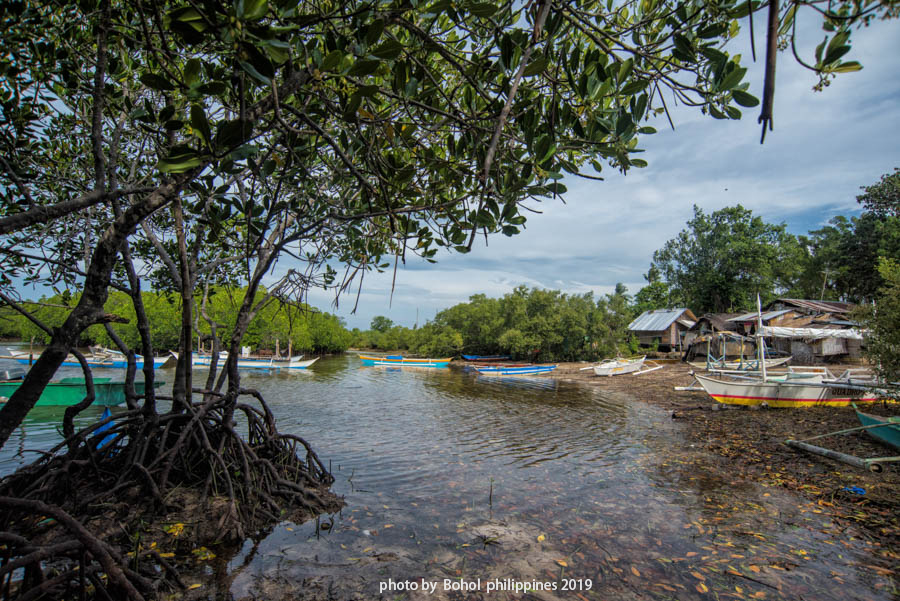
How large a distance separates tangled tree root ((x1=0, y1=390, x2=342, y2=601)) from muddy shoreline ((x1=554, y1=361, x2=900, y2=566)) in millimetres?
7986

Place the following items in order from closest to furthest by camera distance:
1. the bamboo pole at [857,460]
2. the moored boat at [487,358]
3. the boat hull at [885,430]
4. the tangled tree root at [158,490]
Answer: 1. the tangled tree root at [158,490]
2. the bamboo pole at [857,460]
3. the boat hull at [885,430]
4. the moored boat at [487,358]

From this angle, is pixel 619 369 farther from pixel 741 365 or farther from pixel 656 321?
pixel 656 321

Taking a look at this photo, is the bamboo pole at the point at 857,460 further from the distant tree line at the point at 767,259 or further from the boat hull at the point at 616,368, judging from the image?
the distant tree line at the point at 767,259

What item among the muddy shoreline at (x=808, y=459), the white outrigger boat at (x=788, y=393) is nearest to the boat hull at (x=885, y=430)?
the muddy shoreline at (x=808, y=459)

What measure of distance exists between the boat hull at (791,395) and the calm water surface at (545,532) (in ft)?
18.8

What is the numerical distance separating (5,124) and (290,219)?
3151 millimetres

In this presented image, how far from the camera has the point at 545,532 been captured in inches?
230

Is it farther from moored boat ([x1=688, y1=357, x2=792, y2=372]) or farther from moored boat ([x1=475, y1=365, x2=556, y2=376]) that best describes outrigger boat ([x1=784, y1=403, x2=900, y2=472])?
moored boat ([x1=475, y1=365, x2=556, y2=376])

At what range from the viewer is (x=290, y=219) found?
6.50m

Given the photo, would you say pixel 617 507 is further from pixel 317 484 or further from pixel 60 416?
pixel 60 416

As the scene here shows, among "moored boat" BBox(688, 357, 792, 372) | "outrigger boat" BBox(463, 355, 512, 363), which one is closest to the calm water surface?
"moored boat" BBox(688, 357, 792, 372)

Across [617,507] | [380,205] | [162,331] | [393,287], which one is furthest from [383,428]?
[162,331]

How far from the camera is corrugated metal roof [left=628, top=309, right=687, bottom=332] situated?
45312 millimetres

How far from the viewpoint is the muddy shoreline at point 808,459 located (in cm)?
611
